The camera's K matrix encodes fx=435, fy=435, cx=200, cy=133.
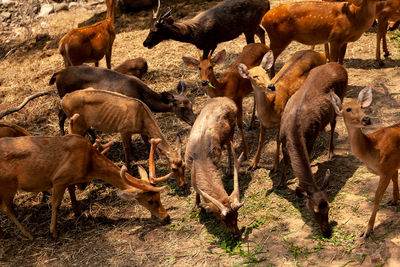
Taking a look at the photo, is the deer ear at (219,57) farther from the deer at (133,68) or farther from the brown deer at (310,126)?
the deer at (133,68)

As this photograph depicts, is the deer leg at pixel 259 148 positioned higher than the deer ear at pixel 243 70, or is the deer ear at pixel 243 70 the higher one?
the deer ear at pixel 243 70

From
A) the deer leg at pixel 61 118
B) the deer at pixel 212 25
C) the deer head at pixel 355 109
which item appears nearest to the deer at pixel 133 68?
the deer at pixel 212 25

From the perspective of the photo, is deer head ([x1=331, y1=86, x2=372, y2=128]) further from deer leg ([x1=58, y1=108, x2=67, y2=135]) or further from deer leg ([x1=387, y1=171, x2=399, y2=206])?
deer leg ([x1=58, y1=108, x2=67, y2=135])

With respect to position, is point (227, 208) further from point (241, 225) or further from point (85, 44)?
point (85, 44)

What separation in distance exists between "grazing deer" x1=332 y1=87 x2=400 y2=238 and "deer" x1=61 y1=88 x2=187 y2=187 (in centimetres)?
313

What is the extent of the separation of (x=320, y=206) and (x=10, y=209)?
171 inches

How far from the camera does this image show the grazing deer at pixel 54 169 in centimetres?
607

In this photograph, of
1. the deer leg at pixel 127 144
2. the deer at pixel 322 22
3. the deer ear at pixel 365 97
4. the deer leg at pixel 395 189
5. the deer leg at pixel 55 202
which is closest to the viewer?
the deer ear at pixel 365 97

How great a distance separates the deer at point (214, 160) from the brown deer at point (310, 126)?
2.74 feet

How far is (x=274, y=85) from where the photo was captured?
688 cm

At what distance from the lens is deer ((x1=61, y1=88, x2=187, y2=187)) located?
24.4ft

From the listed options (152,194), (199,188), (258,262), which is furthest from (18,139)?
(258,262)

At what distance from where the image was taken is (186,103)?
8.13m

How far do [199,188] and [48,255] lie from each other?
2335 millimetres
